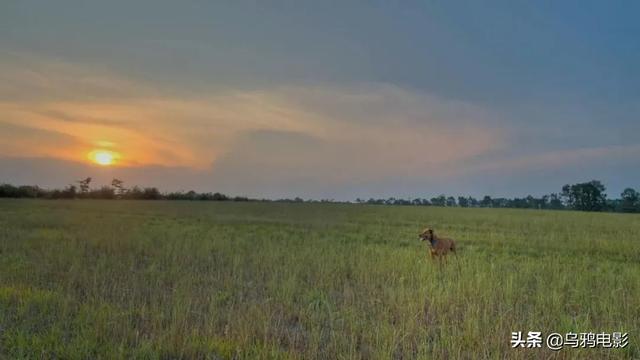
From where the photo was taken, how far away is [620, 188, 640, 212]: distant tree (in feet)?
316

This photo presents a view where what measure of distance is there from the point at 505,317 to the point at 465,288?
1.73 m

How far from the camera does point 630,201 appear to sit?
9850 cm

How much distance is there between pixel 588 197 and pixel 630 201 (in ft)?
28.8

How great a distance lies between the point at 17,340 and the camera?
5184 millimetres

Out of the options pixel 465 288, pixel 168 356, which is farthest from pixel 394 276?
pixel 168 356

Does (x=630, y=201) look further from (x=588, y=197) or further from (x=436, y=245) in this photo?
(x=436, y=245)

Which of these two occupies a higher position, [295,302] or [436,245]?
[436,245]

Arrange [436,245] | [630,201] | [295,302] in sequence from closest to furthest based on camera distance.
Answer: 1. [295,302]
2. [436,245]
3. [630,201]

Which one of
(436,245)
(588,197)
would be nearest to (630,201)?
(588,197)

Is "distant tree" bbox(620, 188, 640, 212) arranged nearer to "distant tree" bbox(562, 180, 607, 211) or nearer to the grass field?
"distant tree" bbox(562, 180, 607, 211)

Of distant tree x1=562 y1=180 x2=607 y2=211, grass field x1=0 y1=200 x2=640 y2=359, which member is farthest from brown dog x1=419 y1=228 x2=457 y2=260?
distant tree x1=562 y1=180 x2=607 y2=211

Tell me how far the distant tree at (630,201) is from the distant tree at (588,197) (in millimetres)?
4266

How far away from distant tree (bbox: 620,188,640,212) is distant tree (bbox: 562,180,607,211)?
4266mm

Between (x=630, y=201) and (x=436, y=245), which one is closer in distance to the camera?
(x=436, y=245)
